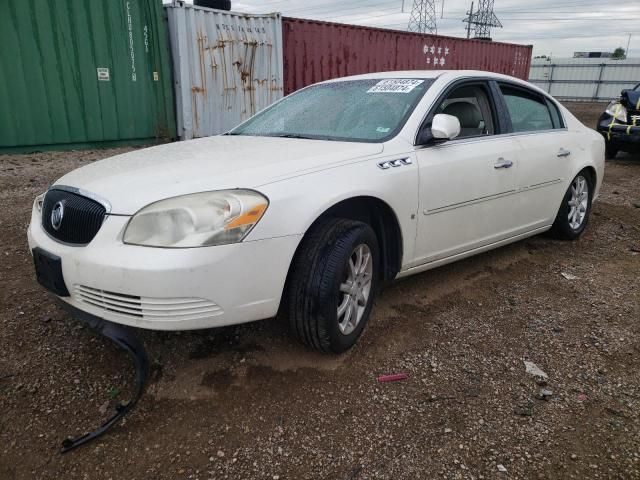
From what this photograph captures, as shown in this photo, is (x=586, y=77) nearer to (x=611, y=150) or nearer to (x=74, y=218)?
(x=611, y=150)

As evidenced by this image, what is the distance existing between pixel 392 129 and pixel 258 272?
51.4 inches

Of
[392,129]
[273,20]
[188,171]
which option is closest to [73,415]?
[188,171]

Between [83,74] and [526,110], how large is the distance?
687cm

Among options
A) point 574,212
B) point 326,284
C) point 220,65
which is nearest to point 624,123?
point 574,212

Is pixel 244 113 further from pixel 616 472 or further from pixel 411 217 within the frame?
pixel 616 472

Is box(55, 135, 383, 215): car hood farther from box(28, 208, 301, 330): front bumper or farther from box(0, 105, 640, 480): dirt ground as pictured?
box(0, 105, 640, 480): dirt ground

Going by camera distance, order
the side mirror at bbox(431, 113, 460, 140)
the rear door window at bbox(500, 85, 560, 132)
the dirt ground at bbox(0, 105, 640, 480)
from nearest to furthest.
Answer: the dirt ground at bbox(0, 105, 640, 480)
the side mirror at bbox(431, 113, 460, 140)
the rear door window at bbox(500, 85, 560, 132)

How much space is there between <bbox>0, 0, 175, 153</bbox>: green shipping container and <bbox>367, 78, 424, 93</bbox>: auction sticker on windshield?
6320 mm

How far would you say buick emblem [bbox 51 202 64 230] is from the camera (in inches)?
91.7

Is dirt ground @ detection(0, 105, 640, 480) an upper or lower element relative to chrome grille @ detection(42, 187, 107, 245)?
lower

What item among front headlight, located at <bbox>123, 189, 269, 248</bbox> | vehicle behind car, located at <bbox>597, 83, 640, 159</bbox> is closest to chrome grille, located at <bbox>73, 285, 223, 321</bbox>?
Answer: front headlight, located at <bbox>123, 189, 269, 248</bbox>

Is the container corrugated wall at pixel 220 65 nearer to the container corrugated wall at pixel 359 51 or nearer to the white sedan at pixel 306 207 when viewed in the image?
the container corrugated wall at pixel 359 51

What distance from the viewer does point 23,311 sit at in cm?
306

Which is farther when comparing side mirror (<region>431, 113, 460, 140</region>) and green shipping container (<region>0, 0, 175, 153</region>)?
green shipping container (<region>0, 0, 175, 153</region>)
